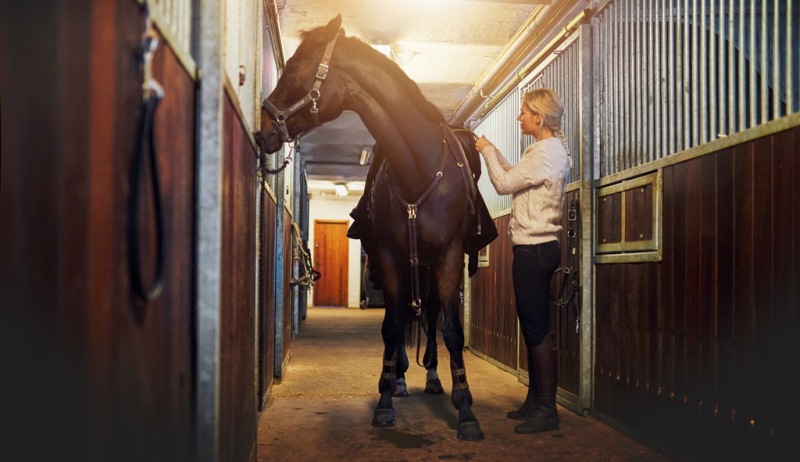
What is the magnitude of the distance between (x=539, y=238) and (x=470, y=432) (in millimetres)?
900

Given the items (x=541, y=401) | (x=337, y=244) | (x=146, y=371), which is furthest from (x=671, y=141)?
(x=337, y=244)

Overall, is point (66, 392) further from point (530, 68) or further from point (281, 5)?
point (530, 68)

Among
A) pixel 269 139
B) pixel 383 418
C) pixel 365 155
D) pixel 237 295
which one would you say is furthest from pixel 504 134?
pixel 365 155

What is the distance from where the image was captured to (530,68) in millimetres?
4305

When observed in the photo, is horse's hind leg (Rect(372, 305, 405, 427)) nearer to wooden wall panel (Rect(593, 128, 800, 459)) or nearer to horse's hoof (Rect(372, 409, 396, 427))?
horse's hoof (Rect(372, 409, 396, 427))

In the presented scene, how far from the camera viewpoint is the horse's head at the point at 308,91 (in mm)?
2631

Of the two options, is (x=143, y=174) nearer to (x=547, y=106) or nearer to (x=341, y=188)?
(x=547, y=106)

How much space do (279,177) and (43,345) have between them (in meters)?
3.35

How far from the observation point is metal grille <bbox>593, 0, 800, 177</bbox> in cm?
200

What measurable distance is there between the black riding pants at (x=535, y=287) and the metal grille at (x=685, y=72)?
0.58 m

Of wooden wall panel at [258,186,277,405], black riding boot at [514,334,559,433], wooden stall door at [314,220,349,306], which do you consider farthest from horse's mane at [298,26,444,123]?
wooden stall door at [314,220,349,306]

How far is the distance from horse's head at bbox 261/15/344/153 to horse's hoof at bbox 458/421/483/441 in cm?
139

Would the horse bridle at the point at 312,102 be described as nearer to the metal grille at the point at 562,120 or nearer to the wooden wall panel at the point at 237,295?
the wooden wall panel at the point at 237,295

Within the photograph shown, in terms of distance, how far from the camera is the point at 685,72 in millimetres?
2506
